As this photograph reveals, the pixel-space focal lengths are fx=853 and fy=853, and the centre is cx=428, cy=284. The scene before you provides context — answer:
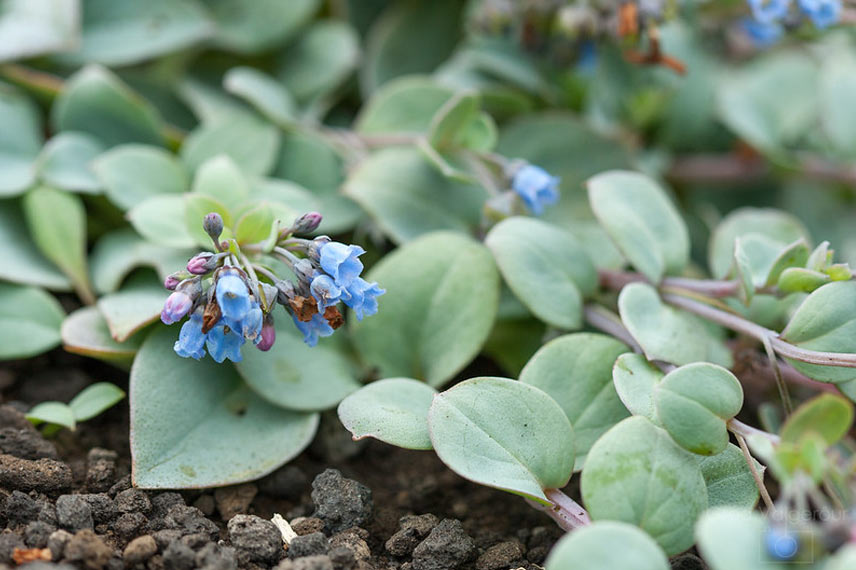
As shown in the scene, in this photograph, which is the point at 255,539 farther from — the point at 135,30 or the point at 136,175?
the point at 135,30

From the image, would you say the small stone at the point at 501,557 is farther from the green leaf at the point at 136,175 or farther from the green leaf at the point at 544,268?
the green leaf at the point at 136,175

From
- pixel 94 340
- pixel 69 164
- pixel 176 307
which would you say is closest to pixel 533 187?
pixel 176 307

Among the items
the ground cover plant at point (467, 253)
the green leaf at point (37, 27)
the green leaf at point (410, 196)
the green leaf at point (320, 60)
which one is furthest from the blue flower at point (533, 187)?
the green leaf at point (37, 27)

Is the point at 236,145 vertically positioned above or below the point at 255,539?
above

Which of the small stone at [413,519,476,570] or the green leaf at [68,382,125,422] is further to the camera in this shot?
the green leaf at [68,382,125,422]

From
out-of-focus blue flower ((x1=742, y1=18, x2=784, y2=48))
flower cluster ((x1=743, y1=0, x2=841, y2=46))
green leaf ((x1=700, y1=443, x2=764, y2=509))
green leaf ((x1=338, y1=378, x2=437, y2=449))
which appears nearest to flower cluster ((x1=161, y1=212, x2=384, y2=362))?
green leaf ((x1=338, y1=378, x2=437, y2=449))

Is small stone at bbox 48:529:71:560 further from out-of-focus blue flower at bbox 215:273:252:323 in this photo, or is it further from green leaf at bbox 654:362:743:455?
green leaf at bbox 654:362:743:455
